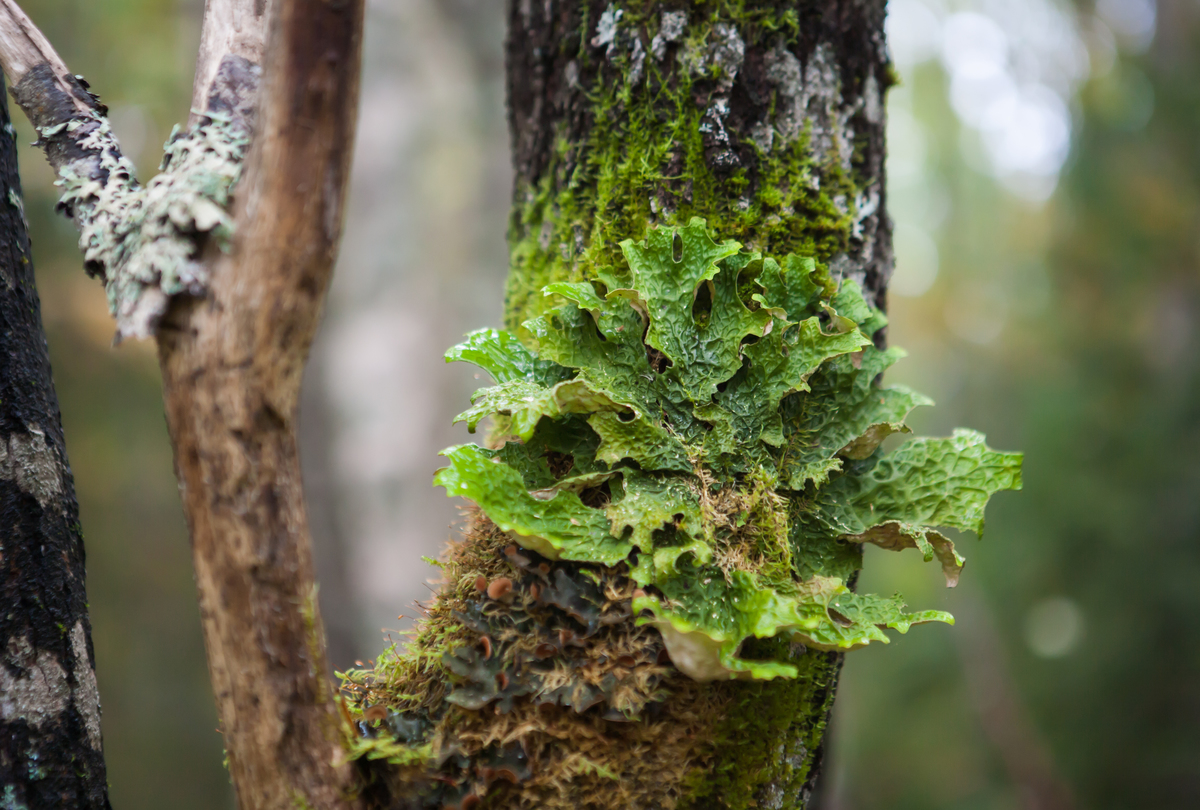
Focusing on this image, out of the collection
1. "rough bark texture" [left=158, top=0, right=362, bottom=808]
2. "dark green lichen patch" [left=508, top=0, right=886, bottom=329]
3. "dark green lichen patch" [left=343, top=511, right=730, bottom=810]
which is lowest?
"dark green lichen patch" [left=343, top=511, right=730, bottom=810]

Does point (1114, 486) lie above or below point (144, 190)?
above

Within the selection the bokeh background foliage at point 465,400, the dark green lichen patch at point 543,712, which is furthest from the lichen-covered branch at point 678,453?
the bokeh background foliage at point 465,400

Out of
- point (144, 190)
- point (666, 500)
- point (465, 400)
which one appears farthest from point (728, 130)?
point (465, 400)

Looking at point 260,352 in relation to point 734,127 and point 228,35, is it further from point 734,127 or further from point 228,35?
point 734,127

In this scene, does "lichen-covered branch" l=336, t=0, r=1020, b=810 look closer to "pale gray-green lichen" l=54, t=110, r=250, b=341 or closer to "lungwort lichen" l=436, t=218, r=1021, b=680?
"lungwort lichen" l=436, t=218, r=1021, b=680

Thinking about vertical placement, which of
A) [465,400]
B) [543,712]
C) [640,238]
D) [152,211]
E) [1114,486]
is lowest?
[543,712]

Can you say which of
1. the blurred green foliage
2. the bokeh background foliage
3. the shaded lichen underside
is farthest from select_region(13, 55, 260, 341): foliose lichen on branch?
the blurred green foliage

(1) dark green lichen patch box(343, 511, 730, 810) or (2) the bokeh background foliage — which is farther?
(2) the bokeh background foliage
